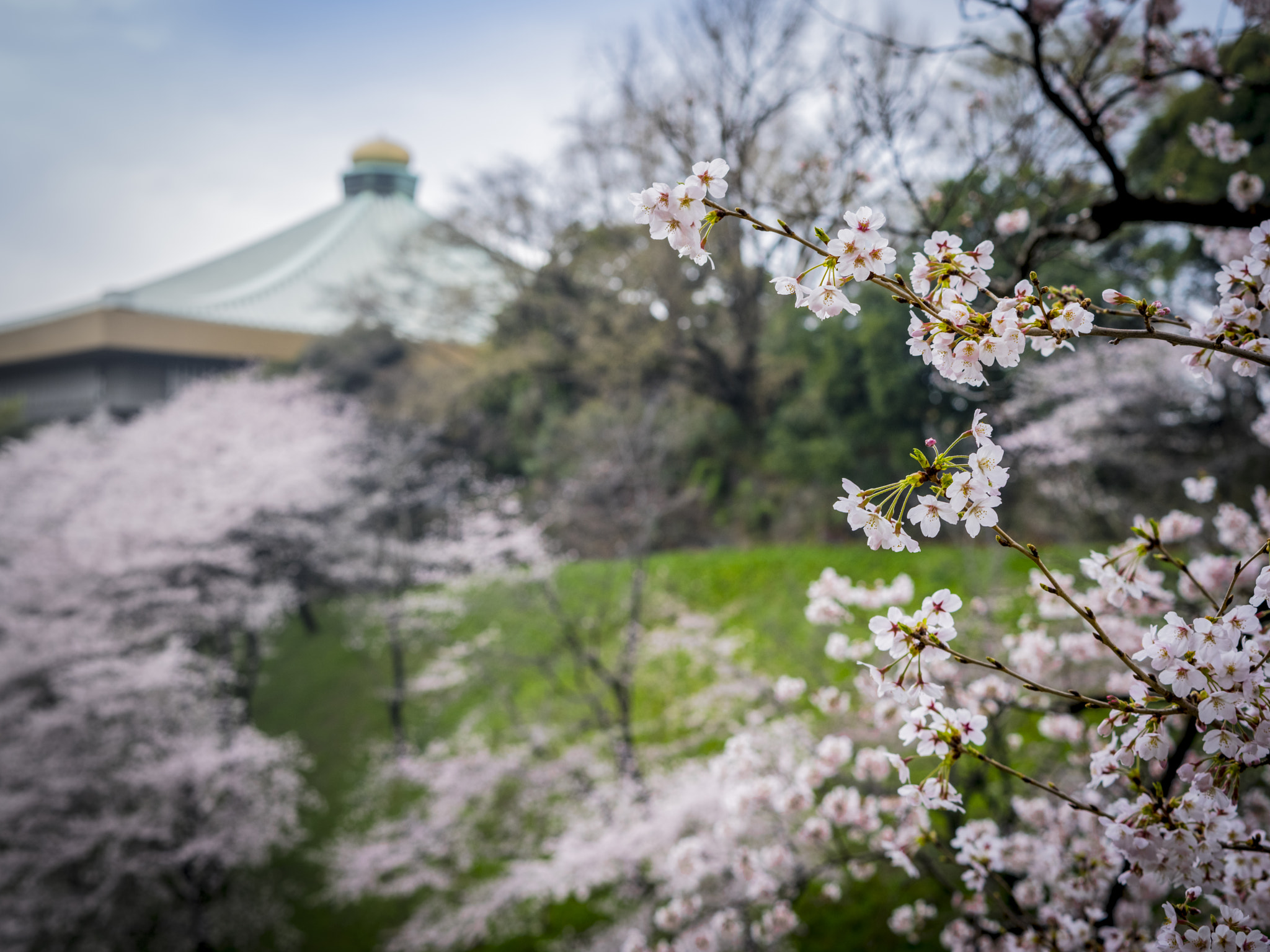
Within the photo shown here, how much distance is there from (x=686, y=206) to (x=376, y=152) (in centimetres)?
2039

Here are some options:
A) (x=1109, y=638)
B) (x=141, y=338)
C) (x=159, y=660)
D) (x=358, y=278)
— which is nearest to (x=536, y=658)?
(x=159, y=660)

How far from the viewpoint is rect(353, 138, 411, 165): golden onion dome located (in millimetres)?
18188

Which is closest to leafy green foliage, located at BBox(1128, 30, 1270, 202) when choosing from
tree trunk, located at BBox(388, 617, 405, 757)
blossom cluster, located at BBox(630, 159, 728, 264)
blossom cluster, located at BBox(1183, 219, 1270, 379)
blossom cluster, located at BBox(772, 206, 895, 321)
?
blossom cluster, located at BBox(1183, 219, 1270, 379)

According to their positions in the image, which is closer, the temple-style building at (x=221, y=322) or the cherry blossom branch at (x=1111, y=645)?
the cherry blossom branch at (x=1111, y=645)

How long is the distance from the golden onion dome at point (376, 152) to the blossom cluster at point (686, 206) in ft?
66.6

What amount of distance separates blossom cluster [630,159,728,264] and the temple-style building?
10.2 metres

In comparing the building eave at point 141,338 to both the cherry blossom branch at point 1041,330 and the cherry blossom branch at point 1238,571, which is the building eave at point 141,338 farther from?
the cherry blossom branch at point 1238,571

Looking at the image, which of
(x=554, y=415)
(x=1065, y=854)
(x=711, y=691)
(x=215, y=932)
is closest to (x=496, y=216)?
(x=554, y=415)

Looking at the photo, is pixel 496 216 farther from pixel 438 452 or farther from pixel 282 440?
pixel 282 440

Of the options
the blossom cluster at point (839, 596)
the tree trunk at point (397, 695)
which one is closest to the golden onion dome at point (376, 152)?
the tree trunk at point (397, 695)

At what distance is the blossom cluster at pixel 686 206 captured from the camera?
837 mm

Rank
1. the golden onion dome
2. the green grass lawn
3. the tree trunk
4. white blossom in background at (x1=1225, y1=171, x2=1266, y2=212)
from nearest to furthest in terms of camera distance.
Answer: white blossom in background at (x1=1225, y1=171, x2=1266, y2=212) < the green grass lawn < the tree trunk < the golden onion dome

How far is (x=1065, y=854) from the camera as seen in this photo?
1786 millimetres

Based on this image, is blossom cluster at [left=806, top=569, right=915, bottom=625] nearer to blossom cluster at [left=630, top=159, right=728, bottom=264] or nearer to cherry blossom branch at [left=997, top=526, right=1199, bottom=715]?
cherry blossom branch at [left=997, top=526, right=1199, bottom=715]
